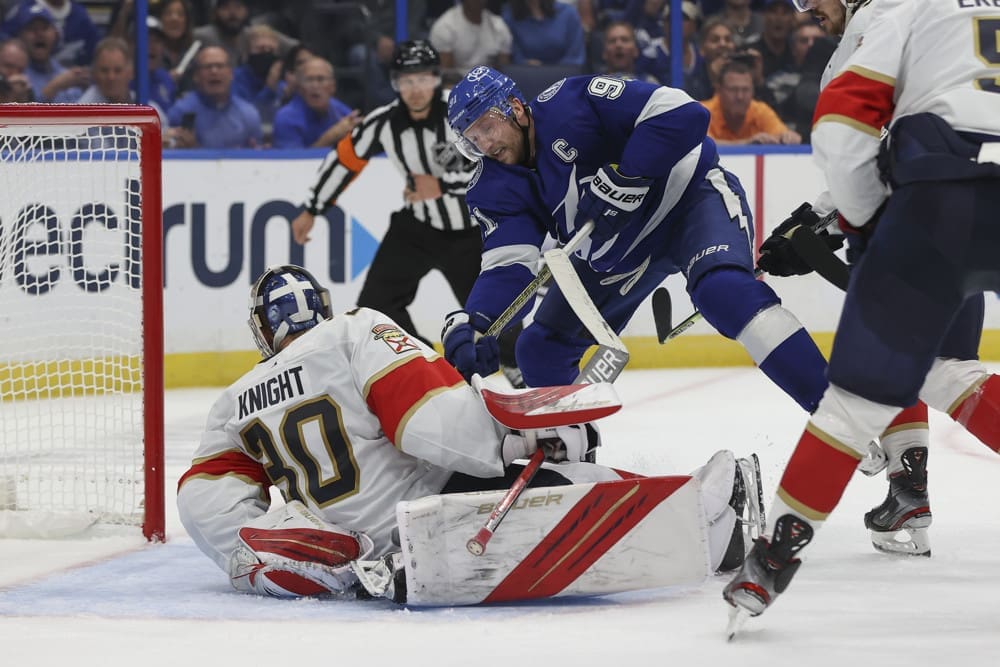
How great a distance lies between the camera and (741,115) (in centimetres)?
681

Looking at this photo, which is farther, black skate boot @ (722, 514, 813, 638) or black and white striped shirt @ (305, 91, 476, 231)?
black and white striped shirt @ (305, 91, 476, 231)

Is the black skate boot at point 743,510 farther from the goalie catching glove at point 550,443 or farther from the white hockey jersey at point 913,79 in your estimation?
the white hockey jersey at point 913,79

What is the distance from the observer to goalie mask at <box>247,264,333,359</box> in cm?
284

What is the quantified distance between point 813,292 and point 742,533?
4.01 meters

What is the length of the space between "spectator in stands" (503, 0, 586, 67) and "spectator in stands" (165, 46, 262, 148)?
123cm

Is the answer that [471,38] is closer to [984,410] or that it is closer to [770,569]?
[984,410]


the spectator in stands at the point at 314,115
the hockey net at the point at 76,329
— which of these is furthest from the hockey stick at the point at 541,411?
the spectator in stands at the point at 314,115

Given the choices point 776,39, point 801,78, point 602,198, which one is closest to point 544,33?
point 776,39

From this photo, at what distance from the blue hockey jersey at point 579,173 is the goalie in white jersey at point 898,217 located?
3.11 ft

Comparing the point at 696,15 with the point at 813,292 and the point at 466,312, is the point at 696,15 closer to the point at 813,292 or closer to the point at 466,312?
the point at 813,292

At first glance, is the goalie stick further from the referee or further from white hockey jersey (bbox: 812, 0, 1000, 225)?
the referee

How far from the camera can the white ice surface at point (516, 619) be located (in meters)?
2.21

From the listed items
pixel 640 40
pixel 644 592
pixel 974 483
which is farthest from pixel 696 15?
pixel 644 592

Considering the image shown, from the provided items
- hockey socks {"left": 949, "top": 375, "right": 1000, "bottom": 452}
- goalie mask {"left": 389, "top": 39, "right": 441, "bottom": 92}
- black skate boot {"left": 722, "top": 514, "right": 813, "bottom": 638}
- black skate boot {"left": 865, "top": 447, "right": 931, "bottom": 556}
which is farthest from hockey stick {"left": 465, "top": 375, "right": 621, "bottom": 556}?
goalie mask {"left": 389, "top": 39, "right": 441, "bottom": 92}
